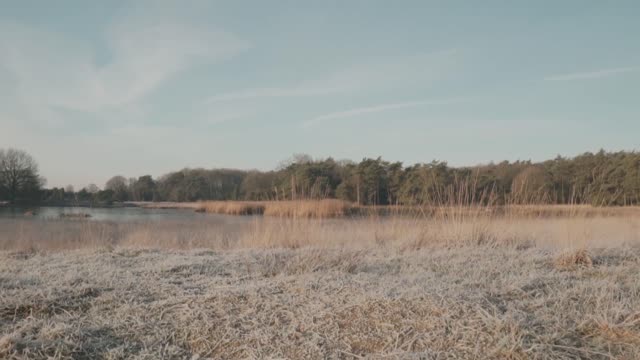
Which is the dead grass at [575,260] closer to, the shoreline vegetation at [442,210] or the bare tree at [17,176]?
the shoreline vegetation at [442,210]

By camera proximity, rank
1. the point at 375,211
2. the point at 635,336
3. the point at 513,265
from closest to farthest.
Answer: the point at 635,336 < the point at 513,265 < the point at 375,211

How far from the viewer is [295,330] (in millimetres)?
1938

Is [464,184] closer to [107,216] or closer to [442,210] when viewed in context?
[442,210]

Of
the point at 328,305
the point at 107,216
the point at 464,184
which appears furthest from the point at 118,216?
the point at 328,305

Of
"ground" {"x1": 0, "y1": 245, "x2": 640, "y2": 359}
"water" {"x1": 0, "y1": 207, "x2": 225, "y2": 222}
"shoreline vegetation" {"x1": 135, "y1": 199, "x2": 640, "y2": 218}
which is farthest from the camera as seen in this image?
"water" {"x1": 0, "y1": 207, "x2": 225, "y2": 222}

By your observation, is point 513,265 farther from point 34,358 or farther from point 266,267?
point 34,358

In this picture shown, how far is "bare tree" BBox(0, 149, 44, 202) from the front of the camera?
3061 cm

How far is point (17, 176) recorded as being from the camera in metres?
32.5

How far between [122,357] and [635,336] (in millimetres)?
2069

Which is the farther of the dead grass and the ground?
the dead grass

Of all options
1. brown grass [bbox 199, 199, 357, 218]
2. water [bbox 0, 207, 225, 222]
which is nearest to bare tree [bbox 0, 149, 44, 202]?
water [bbox 0, 207, 225, 222]

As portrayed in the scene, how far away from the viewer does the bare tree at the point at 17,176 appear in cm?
3061

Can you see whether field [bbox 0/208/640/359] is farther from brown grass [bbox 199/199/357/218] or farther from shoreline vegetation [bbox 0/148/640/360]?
brown grass [bbox 199/199/357/218]

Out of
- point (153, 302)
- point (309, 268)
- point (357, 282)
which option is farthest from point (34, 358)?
point (309, 268)
